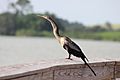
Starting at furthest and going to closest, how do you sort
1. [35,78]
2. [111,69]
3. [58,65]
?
[111,69] → [58,65] → [35,78]

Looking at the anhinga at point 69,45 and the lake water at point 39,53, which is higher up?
the anhinga at point 69,45

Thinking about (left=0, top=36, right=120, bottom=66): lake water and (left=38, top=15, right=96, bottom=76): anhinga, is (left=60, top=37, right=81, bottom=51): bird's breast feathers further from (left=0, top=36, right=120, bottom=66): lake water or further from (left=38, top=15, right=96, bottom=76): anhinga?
(left=0, top=36, right=120, bottom=66): lake water

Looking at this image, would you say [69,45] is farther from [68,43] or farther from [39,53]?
[39,53]

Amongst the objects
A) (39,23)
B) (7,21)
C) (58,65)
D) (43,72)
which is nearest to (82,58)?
(58,65)

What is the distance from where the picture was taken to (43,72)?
3086 millimetres

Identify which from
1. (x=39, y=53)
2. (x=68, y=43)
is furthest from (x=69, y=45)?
(x=39, y=53)

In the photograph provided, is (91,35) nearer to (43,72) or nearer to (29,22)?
(29,22)

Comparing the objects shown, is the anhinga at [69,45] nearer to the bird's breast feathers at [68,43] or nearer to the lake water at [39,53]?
the bird's breast feathers at [68,43]

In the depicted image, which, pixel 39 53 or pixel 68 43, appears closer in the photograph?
pixel 68 43

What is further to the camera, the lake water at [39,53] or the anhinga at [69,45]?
the lake water at [39,53]

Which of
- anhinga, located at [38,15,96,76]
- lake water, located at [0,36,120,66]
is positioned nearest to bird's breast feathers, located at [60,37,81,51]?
anhinga, located at [38,15,96,76]

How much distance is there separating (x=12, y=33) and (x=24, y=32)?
7.68 ft

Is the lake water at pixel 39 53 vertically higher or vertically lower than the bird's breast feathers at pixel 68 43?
lower

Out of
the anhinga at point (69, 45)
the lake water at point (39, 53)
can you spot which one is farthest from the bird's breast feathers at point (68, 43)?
the lake water at point (39, 53)
